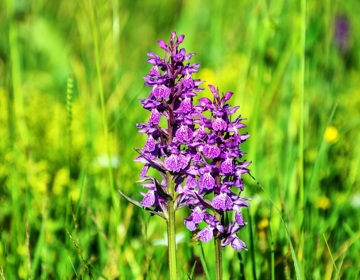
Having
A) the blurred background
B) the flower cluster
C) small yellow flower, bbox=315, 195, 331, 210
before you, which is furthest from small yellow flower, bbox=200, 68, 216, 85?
the flower cluster

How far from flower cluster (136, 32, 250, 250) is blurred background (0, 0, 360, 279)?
15cm

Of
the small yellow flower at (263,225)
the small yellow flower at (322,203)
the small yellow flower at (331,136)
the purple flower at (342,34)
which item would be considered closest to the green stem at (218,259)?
the small yellow flower at (263,225)

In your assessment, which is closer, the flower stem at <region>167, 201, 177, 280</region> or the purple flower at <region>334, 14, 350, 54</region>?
the flower stem at <region>167, 201, 177, 280</region>

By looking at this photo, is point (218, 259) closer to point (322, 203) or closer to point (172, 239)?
point (172, 239)

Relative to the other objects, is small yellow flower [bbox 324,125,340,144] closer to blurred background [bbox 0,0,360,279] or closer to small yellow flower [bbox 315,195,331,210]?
blurred background [bbox 0,0,360,279]

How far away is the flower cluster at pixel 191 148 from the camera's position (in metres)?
1.19

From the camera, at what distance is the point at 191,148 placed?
1.25 metres

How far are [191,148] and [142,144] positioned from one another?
1671 millimetres

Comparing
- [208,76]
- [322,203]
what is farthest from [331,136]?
[208,76]

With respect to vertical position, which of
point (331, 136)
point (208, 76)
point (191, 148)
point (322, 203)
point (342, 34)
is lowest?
point (191, 148)

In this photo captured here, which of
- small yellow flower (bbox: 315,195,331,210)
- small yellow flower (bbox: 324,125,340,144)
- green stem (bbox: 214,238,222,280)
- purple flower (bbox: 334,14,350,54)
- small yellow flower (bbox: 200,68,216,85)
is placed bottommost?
green stem (bbox: 214,238,222,280)

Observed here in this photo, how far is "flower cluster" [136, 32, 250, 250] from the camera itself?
119 centimetres

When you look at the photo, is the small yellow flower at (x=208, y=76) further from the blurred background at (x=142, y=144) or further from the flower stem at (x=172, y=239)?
the flower stem at (x=172, y=239)

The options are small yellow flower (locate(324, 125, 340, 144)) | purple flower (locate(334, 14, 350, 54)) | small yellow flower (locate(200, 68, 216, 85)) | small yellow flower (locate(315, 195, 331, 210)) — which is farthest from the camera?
→ small yellow flower (locate(200, 68, 216, 85))
